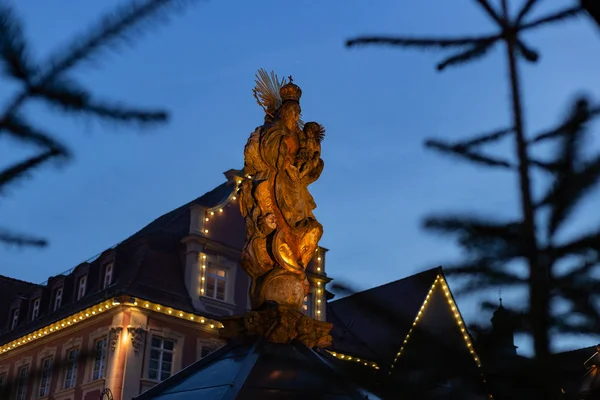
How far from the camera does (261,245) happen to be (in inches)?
267

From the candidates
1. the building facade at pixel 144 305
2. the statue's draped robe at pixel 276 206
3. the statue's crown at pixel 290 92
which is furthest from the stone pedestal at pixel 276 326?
the building facade at pixel 144 305

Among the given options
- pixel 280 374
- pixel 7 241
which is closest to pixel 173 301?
pixel 280 374

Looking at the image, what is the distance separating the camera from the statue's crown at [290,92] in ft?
23.6

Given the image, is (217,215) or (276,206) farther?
(217,215)

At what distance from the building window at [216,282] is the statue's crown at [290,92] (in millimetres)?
15651

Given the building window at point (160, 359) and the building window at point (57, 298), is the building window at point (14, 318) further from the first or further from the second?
the building window at point (160, 359)

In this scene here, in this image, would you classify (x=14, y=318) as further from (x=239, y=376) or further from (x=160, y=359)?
(x=239, y=376)

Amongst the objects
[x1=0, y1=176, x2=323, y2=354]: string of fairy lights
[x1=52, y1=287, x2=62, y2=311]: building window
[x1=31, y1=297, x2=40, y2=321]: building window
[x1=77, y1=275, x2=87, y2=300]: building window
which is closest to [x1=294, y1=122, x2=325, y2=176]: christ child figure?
[x1=0, y1=176, x2=323, y2=354]: string of fairy lights

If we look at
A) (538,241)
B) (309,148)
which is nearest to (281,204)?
(309,148)

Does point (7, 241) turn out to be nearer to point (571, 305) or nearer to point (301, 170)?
point (571, 305)

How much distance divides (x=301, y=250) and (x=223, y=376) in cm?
150

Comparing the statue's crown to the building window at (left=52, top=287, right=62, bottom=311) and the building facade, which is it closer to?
the building facade

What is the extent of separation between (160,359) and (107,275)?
3.29 m

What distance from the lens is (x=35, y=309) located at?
25.0 meters
